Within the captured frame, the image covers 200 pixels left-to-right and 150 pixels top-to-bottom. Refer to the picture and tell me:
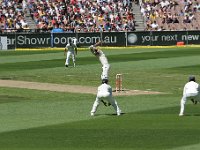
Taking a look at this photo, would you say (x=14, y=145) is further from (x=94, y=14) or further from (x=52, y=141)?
(x=94, y=14)

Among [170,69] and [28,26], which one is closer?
[170,69]

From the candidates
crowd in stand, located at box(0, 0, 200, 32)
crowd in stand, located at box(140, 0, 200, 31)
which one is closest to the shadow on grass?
crowd in stand, located at box(0, 0, 200, 32)

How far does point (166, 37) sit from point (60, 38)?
34.8ft

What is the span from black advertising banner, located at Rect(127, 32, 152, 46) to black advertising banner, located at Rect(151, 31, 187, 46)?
503 millimetres

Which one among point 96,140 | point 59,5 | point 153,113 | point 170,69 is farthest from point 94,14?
point 96,140

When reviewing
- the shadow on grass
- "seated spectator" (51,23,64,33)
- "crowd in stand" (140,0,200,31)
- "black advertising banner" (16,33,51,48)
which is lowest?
the shadow on grass

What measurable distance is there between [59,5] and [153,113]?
176 ft

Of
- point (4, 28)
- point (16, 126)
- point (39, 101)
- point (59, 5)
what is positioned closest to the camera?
point (16, 126)

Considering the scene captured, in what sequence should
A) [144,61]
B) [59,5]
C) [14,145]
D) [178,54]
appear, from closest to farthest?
1. [14,145]
2. [144,61]
3. [178,54]
4. [59,5]

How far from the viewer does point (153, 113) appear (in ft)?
91.7

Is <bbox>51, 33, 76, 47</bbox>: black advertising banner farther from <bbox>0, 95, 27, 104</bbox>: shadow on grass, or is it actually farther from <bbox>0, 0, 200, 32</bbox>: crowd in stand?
<bbox>0, 95, 27, 104</bbox>: shadow on grass

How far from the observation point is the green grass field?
21.3 meters

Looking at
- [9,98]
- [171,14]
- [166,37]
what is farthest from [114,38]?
[9,98]

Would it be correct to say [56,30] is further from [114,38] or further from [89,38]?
[114,38]
